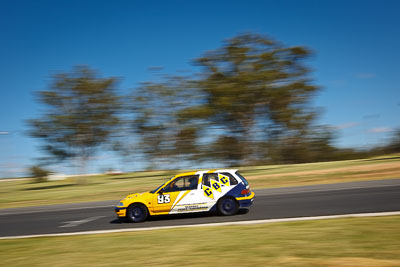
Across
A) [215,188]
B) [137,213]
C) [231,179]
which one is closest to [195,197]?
[215,188]

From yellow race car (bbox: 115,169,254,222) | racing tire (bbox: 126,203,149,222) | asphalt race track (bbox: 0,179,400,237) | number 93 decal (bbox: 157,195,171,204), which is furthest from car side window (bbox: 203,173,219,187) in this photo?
racing tire (bbox: 126,203,149,222)

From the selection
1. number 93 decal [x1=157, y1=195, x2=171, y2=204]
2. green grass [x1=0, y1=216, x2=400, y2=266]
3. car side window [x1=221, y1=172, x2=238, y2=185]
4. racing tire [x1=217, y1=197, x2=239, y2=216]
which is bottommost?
green grass [x1=0, y1=216, x2=400, y2=266]

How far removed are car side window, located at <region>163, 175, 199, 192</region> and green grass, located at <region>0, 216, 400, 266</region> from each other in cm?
216

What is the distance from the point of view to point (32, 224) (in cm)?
1341

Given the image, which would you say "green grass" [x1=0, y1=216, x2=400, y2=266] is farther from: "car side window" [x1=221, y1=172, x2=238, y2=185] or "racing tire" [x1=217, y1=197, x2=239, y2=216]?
"car side window" [x1=221, y1=172, x2=238, y2=185]

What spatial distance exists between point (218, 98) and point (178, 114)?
4989 mm

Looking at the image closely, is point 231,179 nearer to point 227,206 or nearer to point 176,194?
point 227,206

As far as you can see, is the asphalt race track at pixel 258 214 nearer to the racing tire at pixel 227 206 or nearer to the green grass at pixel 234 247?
the racing tire at pixel 227 206

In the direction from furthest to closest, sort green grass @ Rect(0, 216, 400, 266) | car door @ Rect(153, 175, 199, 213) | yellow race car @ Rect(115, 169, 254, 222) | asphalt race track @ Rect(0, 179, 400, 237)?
car door @ Rect(153, 175, 199, 213) < yellow race car @ Rect(115, 169, 254, 222) < asphalt race track @ Rect(0, 179, 400, 237) < green grass @ Rect(0, 216, 400, 266)

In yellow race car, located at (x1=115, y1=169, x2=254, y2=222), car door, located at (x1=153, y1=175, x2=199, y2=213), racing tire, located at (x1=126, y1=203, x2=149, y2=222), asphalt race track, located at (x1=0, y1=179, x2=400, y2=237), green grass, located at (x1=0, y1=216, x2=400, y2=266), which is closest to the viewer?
green grass, located at (x1=0, y1=216, x2=400, y2=266)

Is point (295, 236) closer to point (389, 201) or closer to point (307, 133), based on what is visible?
point (389, 201)

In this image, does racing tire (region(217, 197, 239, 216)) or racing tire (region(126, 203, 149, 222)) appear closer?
racing tire (region(217, 197, 239, 216))

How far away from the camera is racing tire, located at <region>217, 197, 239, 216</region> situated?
36.7 ft

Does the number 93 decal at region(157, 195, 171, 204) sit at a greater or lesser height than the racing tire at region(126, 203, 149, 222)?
greater
